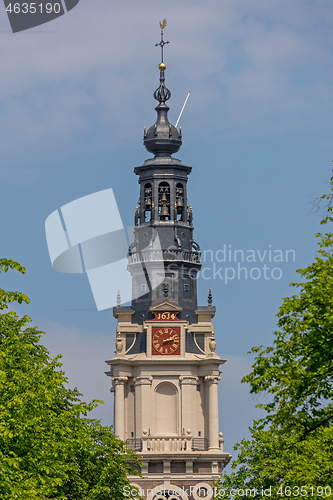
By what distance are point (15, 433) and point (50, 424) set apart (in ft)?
15.3

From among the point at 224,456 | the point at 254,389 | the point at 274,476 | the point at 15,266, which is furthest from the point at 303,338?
the point at 224,456

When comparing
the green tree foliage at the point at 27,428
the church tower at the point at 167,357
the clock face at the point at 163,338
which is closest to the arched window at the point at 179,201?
the church tower at the point at 167,357

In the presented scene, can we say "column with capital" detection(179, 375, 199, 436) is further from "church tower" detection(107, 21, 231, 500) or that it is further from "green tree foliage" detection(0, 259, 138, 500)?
"green tree foliage" detection(0, 259, 138, 500)

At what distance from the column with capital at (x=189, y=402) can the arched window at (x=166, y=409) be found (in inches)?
32.3

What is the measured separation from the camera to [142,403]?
11194cm

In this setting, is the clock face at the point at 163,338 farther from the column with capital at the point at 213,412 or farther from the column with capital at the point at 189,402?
the column with capital at the point at 213,412

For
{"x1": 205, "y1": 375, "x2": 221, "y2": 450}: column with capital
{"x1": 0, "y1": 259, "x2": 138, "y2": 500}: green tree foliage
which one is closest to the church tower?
{"x1": 205, "y1": 375, "x2": 221, "y2": 450}: column with capital

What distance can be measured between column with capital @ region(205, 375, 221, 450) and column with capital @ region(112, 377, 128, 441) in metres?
7.07

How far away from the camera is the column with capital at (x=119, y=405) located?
112 meters

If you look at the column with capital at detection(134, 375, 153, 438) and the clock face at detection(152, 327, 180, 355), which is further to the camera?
the clock face at detection(152, 327, 180, 355)

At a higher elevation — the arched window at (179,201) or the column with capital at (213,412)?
the arched window at (179,201)

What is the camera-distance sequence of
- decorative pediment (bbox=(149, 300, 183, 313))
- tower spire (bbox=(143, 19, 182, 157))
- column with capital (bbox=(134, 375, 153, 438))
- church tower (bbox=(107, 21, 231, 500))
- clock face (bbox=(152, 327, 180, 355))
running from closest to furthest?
church tower (bbox=(107, 21, 231, 500)) < column with capital (bbox=(134, 375, 153, 438)) < clock face (bbox=(152, 327, 180, 355)) < decorative pediment (bbox=(149, 300, 183, 313)) < tower spire (bbox=(143, 19, 182, 157))

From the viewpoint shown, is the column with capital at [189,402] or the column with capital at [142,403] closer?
the column with capital at [142,403]

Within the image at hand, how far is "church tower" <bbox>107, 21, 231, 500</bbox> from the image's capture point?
359 ft
